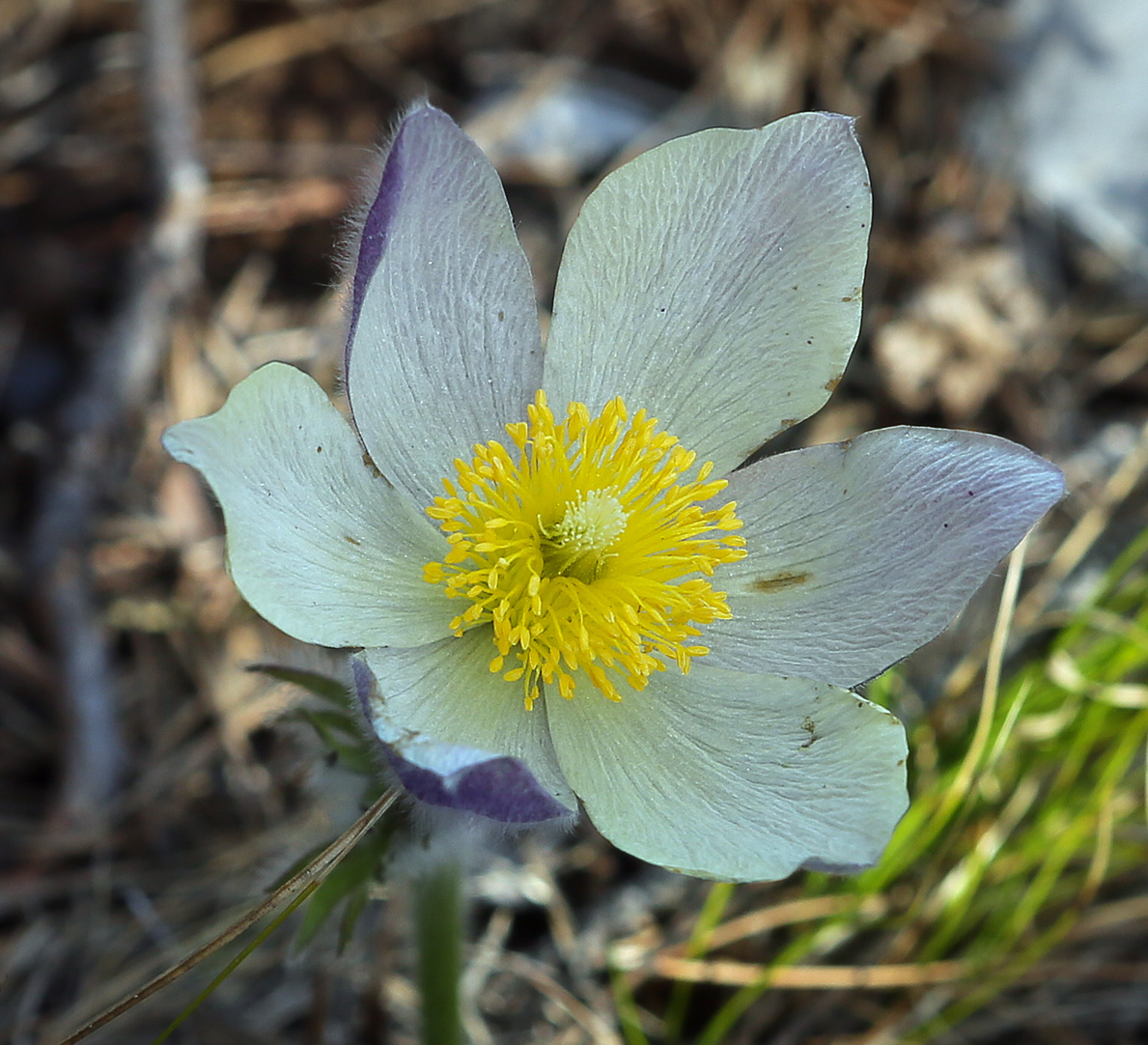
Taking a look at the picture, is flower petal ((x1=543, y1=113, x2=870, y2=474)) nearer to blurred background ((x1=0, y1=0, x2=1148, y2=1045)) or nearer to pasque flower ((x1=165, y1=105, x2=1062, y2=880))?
pasque flower ((x1=165, y1=105, x2=1062, y2=880))

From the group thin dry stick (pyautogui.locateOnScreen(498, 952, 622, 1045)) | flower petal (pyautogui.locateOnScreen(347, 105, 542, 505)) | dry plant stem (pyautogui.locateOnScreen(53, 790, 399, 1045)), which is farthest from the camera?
thin dry stick (pyautogui.locateOnScreen(498, 952, 622, 1045))

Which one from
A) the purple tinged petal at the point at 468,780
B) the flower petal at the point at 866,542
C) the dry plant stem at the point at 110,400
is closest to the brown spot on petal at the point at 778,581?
the flower petal at the point at 866,542

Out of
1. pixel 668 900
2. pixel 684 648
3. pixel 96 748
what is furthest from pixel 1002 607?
pixel 96 748

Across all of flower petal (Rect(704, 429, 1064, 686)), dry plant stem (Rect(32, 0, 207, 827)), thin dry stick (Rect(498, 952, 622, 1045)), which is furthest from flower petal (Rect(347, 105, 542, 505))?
dry plant stem (Rect(32, 0, 207, 827))

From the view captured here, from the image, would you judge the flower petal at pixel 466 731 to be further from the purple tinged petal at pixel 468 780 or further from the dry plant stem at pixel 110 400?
the dry plant stem at pixel 110 400

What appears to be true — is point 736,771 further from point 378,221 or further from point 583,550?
point 378,221

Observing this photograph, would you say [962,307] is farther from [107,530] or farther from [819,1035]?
[107,530]
